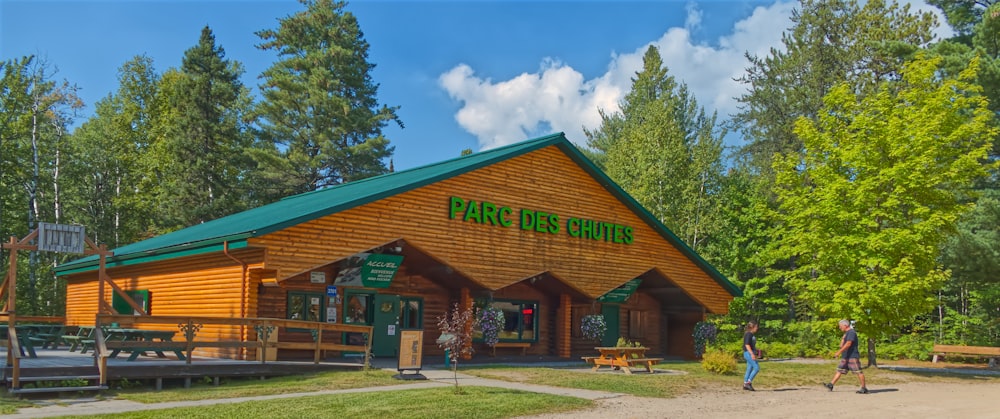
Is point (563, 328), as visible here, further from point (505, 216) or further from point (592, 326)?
point (505, 216)

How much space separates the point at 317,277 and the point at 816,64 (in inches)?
1112

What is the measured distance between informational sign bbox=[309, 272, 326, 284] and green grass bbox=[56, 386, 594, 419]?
677 centimetres

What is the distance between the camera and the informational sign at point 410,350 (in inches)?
632

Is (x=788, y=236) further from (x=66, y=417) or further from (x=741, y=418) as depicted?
(x=66, y=417)

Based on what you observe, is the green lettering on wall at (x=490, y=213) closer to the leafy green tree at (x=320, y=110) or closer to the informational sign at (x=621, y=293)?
the informational sign at (x=621, y=293)

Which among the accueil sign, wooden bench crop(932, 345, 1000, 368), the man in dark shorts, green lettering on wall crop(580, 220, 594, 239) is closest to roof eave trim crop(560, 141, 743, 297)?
the accueil sign

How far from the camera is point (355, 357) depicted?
808 inches

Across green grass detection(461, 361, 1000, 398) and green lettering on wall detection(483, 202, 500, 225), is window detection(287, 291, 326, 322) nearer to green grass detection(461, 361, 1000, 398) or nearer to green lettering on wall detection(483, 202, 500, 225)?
green grass detection(461, 361, 1000, 398)

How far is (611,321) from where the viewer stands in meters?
27.4

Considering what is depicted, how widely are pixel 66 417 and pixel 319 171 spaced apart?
34163 mm

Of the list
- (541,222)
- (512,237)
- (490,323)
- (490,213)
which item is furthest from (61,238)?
(541,222)

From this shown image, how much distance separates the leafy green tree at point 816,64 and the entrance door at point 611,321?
15801 millimetres

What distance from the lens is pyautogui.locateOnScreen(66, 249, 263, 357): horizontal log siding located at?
18.4 meters

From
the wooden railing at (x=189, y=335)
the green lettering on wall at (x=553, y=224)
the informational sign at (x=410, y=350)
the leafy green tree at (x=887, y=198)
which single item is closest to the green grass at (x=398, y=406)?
the informational sign at (x=410, y=350)
